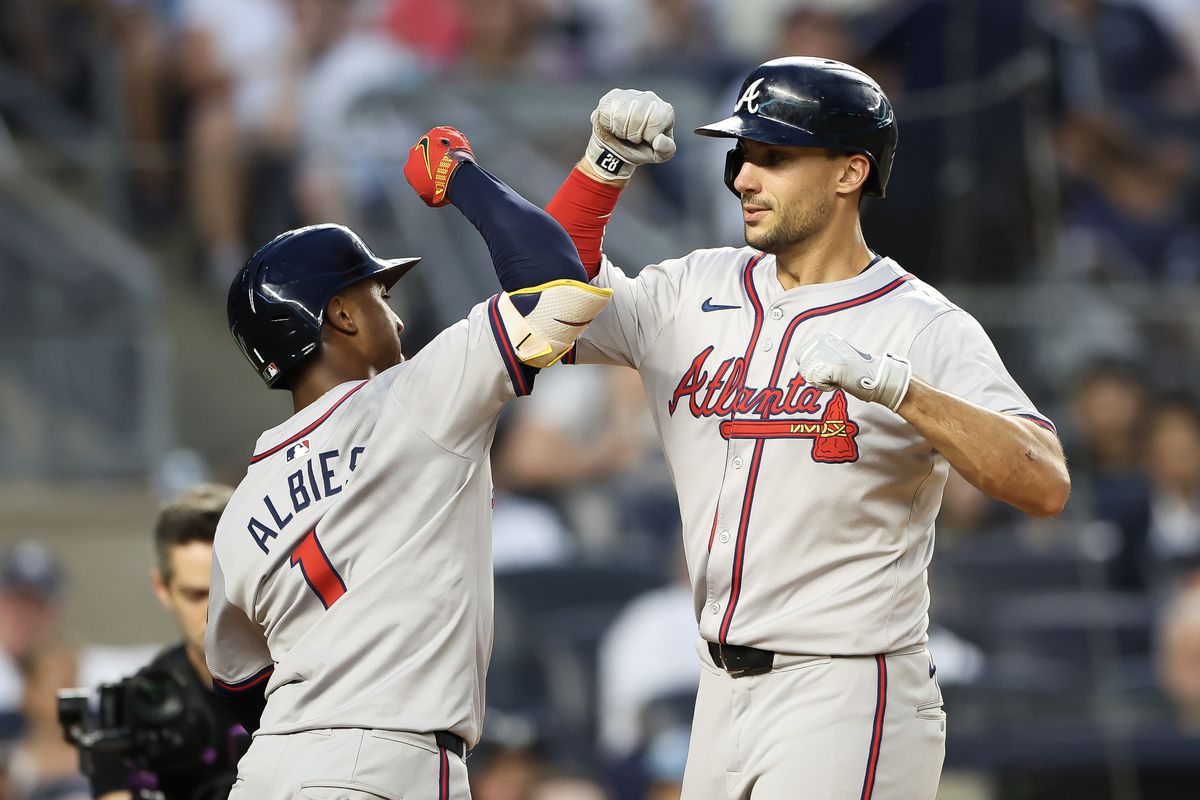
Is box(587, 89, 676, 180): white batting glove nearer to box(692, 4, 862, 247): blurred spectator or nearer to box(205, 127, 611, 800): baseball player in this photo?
box(205, 127, 611, 800): baseball player

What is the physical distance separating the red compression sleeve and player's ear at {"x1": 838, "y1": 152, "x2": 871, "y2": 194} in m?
0.39

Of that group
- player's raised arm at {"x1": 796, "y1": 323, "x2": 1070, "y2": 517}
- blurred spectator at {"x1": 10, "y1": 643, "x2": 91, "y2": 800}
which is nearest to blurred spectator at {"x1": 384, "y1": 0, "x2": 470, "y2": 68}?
blurred spectator at {"x1": 10, "y1": 643, "x2": 91, "y2": 800}

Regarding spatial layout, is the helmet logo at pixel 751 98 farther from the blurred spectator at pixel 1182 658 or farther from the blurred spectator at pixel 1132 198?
the blurred spectator at pixel 1132 198

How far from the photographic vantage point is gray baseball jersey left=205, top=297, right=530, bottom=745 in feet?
8.32

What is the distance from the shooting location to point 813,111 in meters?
2.72

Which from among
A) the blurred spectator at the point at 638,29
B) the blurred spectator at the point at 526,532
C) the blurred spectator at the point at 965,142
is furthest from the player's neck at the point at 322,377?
the blurred spectator at the point at 638,29

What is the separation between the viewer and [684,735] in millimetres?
5270

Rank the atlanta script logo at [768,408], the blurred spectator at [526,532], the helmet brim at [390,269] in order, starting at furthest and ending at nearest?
the blurred spectator at [526,532] < the helmet brim at [390,269] < the atlanta script logo at [768,408]

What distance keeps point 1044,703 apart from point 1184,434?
1.79m

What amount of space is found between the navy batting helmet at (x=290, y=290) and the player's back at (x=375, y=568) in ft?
0.45

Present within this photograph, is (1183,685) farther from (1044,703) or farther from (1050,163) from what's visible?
(1050,163)

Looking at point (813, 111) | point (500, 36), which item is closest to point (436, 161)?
point (813, 111)

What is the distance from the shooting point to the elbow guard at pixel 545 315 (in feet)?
8.21

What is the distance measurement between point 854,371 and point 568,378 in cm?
397
